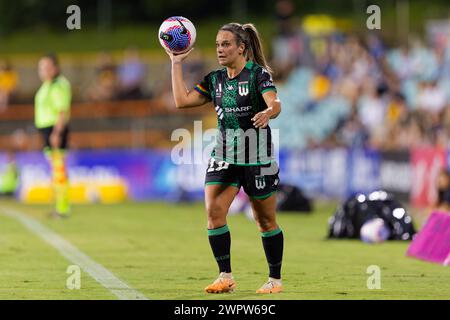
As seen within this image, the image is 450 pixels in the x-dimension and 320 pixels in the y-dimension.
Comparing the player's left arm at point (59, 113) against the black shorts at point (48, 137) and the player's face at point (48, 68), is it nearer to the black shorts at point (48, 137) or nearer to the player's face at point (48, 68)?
the black shorts at point (48, 137)

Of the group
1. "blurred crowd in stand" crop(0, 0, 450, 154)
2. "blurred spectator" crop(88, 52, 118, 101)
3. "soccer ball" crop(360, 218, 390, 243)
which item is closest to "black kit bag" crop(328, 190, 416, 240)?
"soccer ball" crop(360, 218, 390, 243)

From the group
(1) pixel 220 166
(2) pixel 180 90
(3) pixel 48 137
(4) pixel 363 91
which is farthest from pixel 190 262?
(4) pixel 363 91

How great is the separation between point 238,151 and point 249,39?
939 millimetres

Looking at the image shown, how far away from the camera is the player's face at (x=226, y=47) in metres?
9.67

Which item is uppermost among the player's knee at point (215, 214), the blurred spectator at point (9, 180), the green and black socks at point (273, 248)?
the player's knee at point (215, 214)

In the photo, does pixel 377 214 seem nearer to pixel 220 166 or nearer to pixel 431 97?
pixel 220 166

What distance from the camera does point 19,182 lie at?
2669 cm

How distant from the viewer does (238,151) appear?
9.79 metres

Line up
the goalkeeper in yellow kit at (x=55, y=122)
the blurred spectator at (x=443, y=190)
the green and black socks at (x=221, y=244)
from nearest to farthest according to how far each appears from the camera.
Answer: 1. the green and black socks at (x=221, y=244)
2. the blurred spectator at (x=443, y=190)
3. the goalkeeper in yellow kit at (x=55, y=122)

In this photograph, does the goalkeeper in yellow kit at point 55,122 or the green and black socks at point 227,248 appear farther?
the goalkeeper in yellow kit at point 55,122

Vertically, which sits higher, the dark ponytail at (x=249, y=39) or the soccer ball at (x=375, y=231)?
the dark ponytail at (x=249, y=39)

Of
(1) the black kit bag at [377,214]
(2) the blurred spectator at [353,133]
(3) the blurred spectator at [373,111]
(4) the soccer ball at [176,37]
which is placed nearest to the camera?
(4) the soccer ball at [176,37]

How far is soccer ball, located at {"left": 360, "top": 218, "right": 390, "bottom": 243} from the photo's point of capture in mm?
15102

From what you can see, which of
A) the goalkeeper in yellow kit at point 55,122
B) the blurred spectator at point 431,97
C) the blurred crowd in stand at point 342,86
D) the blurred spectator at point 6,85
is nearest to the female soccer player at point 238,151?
the goalkeeper in yellow kit at point 55,122
